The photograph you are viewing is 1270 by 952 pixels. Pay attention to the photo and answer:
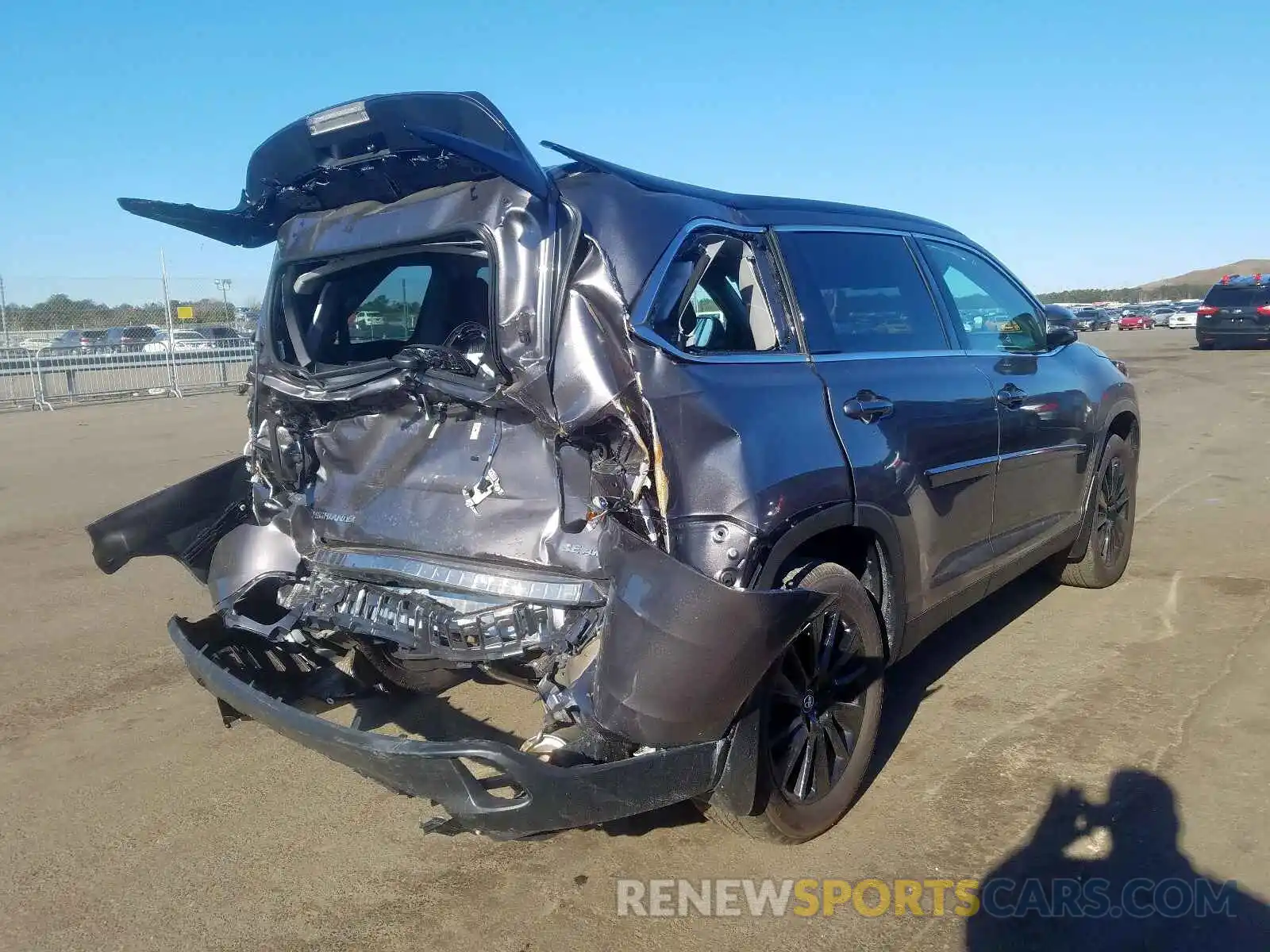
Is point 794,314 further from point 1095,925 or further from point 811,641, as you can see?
point 1095,925

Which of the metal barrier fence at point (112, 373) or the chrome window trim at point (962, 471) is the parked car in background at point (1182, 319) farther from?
the chrome window trim at point (962, 471)

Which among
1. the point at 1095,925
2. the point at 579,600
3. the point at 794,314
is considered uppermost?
the point at 794,314

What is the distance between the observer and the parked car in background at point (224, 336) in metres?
23.2

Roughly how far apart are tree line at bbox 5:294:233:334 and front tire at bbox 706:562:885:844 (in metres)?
21.5

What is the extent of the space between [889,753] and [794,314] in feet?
5.64

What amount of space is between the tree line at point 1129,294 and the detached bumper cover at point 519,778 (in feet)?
288

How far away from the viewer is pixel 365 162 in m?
3.33

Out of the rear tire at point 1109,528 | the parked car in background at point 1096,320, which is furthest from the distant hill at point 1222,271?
the rear tire at point 1109,528

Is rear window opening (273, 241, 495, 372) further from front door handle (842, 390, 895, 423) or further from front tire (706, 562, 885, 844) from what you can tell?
front tire (706, 562, 885, 844)

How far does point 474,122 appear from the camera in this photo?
9.58ft

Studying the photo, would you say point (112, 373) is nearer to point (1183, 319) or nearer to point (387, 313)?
point (387, 313)

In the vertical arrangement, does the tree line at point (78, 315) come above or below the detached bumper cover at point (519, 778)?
above

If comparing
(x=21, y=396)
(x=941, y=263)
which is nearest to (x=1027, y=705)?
(x=941, y=263)

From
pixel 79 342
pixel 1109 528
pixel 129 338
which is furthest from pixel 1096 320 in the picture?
pixel 1109 528
